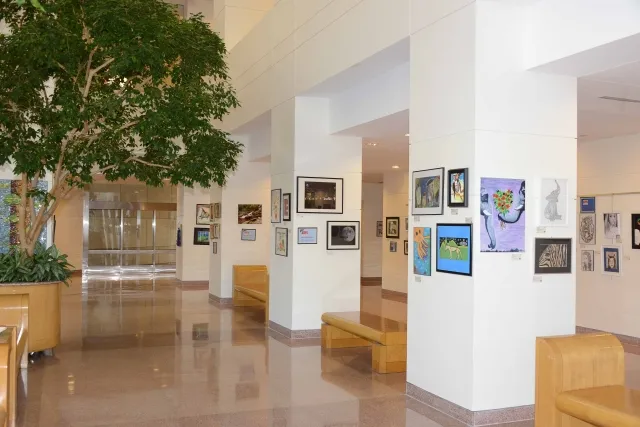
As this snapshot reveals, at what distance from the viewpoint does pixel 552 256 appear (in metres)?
6.29

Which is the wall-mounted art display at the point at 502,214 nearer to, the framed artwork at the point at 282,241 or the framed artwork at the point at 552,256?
the framed artwork at the point at 552,256

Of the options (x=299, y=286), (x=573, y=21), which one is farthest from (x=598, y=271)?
(x=573, y=21)

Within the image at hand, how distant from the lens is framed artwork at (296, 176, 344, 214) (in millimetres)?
10484

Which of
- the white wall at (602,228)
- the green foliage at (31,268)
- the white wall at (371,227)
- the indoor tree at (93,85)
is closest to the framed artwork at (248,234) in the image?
the indoor tree at (93,85)

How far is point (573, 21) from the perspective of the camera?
585 centimetres

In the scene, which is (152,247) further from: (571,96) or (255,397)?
(571,96)

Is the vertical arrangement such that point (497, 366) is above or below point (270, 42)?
below

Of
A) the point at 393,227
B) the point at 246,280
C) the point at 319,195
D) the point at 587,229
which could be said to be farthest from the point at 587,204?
the point at 246,280

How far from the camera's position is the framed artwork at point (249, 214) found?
51.1 feet

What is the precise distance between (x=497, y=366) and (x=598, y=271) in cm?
571

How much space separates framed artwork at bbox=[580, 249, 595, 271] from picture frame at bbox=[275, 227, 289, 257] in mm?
5205

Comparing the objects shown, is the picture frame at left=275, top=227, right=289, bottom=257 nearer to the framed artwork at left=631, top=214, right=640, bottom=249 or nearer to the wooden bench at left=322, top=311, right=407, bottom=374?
the wooden bench at left=322, top=311, right=407, bottom=374

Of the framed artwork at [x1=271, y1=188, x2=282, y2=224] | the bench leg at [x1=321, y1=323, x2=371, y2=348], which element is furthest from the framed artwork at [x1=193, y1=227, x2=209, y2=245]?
the bench leg at [x1=321, y1=323, x2=371, y2=348]

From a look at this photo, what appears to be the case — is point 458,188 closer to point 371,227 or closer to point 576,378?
point 576,378
